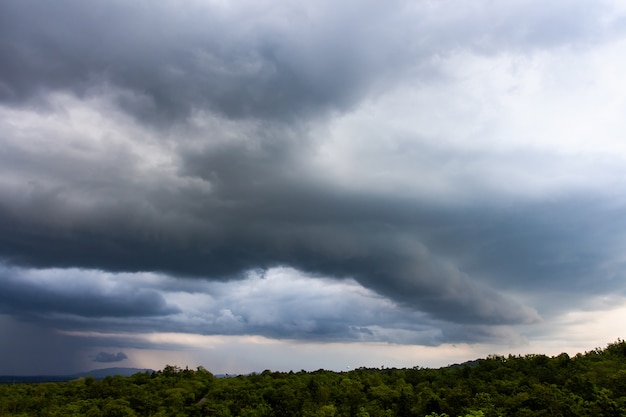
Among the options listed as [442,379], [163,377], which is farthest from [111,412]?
[442,379]

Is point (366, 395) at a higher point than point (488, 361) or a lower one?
lower

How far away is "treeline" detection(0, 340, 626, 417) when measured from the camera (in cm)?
6425

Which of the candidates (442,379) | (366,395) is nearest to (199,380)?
(366,395)

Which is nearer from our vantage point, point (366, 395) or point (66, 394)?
point (366, 395)

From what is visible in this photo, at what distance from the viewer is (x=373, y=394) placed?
8269 centimetres

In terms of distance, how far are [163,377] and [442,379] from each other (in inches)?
2669

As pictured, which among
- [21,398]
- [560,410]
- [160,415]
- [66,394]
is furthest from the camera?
[66,394]

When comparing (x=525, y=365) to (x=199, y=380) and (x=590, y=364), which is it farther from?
(x=199, y=380)

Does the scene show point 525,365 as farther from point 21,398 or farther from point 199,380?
point 21,398

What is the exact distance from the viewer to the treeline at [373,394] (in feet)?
211

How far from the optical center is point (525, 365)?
96.9 metres

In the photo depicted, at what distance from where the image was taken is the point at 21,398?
8962cm

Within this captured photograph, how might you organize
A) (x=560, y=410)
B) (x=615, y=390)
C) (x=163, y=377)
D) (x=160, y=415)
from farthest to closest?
(x=163, y=377) → (x=160, y=415) → (x=615, y=390) → (x=560, y=410)

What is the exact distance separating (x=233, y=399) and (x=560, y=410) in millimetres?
55744
